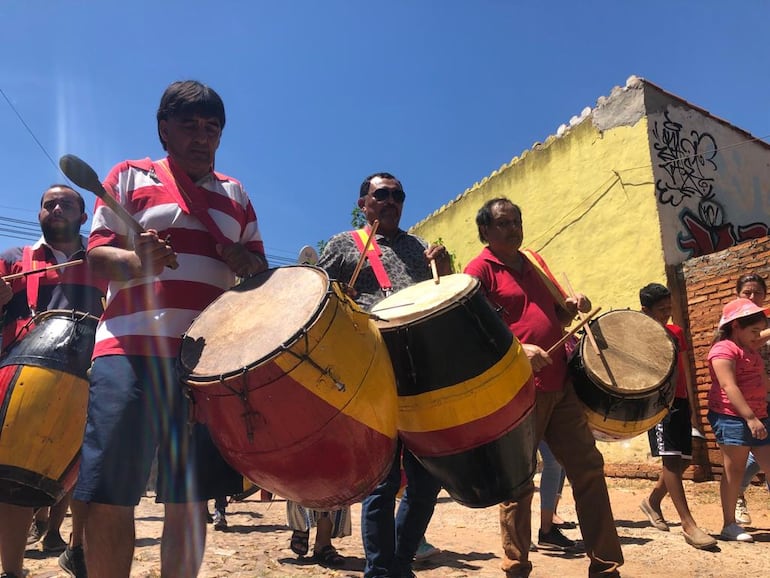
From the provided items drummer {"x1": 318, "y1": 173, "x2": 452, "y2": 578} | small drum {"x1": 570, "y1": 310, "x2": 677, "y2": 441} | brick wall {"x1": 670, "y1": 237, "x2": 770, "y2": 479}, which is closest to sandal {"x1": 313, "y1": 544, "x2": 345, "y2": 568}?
drummer {"x1": 318, "y1": 173, "x2": 452, "y2": 578}

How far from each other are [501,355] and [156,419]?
1247 mm

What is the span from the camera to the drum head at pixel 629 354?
10.7 feet

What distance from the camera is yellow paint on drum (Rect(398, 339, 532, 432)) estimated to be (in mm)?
2125

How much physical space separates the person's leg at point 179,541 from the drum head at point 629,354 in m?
2.12

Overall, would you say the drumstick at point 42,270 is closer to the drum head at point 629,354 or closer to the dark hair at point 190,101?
the dark hair at point 190,101

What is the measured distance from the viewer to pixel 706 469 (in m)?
7.76

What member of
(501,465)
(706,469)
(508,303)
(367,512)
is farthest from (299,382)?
(706,469)

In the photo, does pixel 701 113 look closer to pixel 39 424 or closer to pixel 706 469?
pixel 706 469

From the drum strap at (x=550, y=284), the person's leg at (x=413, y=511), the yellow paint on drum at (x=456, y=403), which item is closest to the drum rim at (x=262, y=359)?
the yellow paint on drum at (x=456, y=403)

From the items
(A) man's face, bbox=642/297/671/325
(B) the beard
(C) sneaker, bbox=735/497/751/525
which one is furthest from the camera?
(C) sneaker, bbox=735/497/751/525

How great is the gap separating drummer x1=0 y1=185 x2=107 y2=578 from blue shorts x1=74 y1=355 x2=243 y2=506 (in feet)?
4.86

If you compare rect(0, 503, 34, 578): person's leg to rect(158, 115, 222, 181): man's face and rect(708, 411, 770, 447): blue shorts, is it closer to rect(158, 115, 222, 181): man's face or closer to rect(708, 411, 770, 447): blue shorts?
rect(158, 115, 222, 181): man's face

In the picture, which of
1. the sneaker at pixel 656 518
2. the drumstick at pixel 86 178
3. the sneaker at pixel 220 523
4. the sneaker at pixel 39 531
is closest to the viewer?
the drumstick at pixel 86 178

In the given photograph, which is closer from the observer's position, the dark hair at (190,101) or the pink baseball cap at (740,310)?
the dark hair at (190,101)
